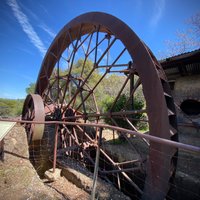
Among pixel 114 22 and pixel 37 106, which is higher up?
pixel 114 22

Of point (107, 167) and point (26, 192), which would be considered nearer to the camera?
point (26, 192)

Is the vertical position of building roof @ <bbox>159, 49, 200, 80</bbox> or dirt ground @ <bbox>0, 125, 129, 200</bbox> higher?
building roof @ <bbox>159, 49, 200, 80</bbox>

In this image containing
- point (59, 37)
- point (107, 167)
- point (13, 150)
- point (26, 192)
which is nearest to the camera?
point (26, 192)

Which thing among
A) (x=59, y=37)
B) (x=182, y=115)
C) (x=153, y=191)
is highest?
(x=59, y=37)

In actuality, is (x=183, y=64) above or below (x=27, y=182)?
above

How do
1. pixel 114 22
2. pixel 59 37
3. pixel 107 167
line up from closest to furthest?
pixel 114 22
pixel 107 167
pixel 59 37

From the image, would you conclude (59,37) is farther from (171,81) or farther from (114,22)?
(171,81)

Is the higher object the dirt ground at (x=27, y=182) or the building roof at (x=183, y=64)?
the building roof at (x=183, y=64)

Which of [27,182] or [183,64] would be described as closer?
[27,182]

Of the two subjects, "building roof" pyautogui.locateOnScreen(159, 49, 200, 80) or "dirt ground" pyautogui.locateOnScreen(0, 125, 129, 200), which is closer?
"dirt ground" pyautogui.locateOnScreen(0, 125, 129, 200)

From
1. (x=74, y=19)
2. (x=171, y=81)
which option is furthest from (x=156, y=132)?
(x=74, y=19)

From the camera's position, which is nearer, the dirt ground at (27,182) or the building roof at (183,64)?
the dirt ground at (27,182)

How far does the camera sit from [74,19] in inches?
206

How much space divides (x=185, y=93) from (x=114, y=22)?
136 inches
